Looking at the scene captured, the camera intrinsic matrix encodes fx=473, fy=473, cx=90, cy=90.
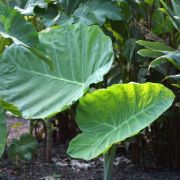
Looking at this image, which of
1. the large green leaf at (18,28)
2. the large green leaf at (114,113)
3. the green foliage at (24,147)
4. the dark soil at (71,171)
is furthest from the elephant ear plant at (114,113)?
the dark soil at (71,171)

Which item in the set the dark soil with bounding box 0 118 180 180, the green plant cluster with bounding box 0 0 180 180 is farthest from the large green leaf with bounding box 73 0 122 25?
the dark soil with bounding box 0 118 180 180

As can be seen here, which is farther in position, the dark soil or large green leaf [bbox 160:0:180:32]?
the dark soil

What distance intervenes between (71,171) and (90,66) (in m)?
0.75

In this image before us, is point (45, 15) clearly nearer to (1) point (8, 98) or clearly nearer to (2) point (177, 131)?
(1) point (8, 98)

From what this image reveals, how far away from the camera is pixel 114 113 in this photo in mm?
1786

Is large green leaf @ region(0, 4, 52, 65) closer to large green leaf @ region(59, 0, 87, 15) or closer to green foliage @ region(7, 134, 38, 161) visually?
large green leaf @ region(59, 0, 87, 15)

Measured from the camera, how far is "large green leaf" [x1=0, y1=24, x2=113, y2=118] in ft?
6.24

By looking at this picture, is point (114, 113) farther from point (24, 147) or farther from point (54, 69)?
point (24, 147)

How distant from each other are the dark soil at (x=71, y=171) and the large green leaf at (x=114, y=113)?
618 millimetres

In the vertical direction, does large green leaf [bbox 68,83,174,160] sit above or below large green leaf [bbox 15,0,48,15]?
below

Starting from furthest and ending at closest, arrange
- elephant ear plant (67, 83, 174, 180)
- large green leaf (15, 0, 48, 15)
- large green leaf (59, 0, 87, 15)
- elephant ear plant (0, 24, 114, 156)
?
1. large green leaf (59, 0, 87, 15)
2. large green leaf (15, 0, 48, 15)
3. elephant ear plant (0, 24, 114, 156)
4. elephant ear plant (67, 83, 174, 180)

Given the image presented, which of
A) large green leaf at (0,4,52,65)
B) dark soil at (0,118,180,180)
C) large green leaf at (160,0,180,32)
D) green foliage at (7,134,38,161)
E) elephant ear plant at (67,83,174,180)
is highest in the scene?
large green leaf at (160,0,180,32)

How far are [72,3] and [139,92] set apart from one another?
0.81m

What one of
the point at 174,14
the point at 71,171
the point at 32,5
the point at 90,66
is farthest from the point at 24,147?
the point at 174,14
